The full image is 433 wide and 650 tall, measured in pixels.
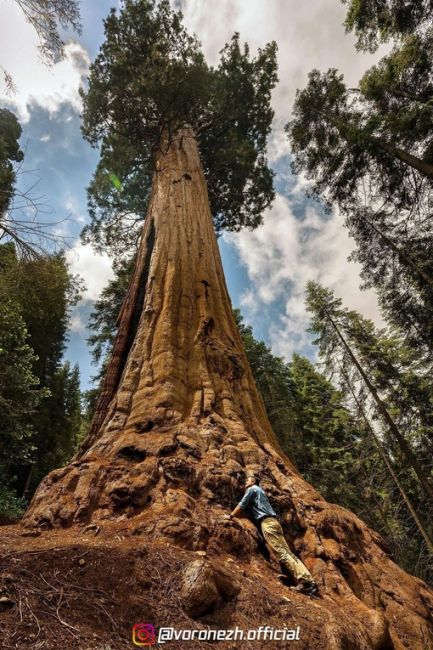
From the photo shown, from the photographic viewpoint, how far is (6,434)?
10273 mm

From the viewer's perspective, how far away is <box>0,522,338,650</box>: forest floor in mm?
1617

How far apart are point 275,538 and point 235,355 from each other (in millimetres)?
2563

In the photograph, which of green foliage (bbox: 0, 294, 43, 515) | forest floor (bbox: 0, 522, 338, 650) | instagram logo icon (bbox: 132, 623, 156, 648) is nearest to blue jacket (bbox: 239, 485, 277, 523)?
forest floor (bbox: 0, 522, 338, 650)

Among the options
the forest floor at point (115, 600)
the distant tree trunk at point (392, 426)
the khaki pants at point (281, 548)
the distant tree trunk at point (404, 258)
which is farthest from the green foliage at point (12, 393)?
the distant tree trunk at point (392, 426)

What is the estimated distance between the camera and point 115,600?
197 centimetres

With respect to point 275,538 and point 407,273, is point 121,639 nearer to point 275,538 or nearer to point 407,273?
point 275,538

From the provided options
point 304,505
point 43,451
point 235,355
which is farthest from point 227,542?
point 43,451

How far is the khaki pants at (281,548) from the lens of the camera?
2.88 m

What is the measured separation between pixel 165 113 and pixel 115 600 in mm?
10255

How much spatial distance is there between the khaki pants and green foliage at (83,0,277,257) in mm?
9222

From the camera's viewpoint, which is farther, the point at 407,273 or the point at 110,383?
the point at 407,273

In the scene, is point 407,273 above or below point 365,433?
above

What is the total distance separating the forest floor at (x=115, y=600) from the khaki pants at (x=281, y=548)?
0.72 feet

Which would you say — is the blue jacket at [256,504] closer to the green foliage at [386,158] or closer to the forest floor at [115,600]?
the forest floor at [115,600]
